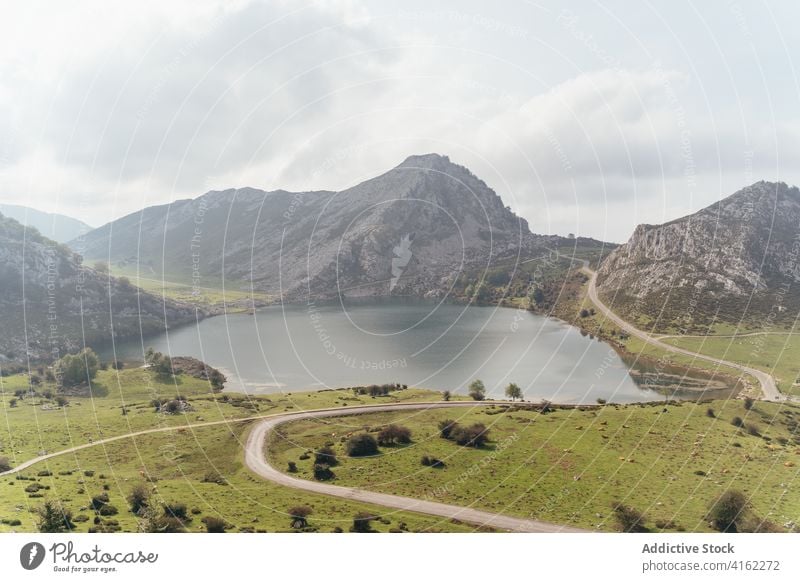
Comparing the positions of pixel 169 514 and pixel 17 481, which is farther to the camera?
Result: pixel 17 481

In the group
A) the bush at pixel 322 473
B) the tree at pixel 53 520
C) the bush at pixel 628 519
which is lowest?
the bush at pixel 628 519

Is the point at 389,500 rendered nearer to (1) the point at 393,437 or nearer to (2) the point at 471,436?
(1) the point at 393,437

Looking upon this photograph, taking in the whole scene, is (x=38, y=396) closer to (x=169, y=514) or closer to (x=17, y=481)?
(x=17, y=481)

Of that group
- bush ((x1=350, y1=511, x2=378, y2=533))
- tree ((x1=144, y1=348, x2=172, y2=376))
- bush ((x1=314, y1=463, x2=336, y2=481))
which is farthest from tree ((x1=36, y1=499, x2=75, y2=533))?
tree ((x1=144, y1=348, x2=172, y2=376))
